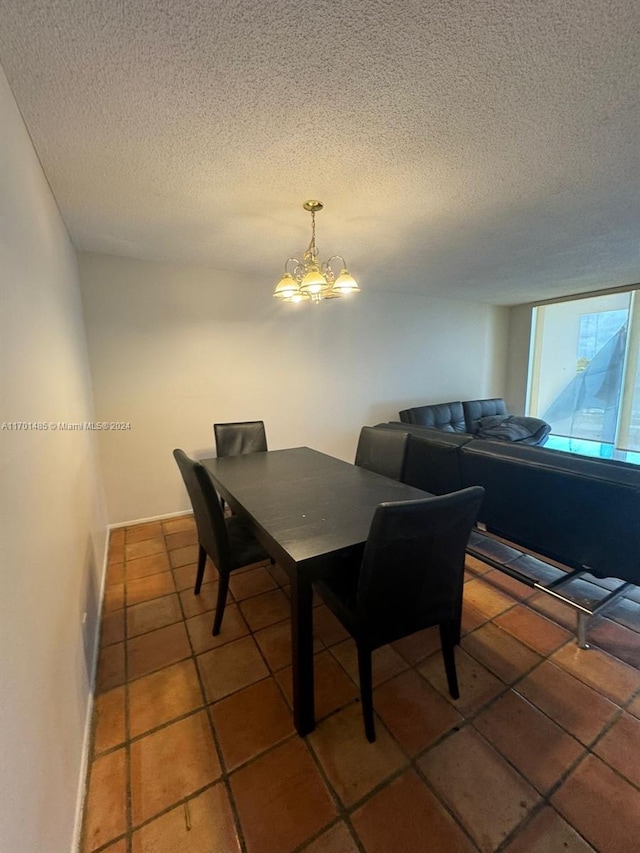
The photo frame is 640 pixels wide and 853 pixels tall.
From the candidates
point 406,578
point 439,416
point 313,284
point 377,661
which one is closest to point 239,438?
point 313,284

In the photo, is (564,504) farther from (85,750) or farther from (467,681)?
(85,750)

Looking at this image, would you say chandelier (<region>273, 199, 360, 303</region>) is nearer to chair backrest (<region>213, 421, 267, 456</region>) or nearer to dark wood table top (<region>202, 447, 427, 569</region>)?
dark wood table top (<region>202, 447, 427, 569</region>)

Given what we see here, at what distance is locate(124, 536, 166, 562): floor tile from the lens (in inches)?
104

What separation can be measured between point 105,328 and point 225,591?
2379mm

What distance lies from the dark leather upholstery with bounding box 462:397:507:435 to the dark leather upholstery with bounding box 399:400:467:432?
0.08 metres

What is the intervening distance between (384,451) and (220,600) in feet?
4.41

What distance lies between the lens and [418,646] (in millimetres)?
1745

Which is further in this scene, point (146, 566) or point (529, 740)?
point (146, 566)

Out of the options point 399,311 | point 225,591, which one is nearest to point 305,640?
point 225,591

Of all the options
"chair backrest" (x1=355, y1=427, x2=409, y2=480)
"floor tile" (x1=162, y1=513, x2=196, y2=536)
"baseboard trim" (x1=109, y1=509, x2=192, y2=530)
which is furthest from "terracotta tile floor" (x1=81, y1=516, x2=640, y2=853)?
"baseboard trim" (x1=109, y1=509, x2=192, y2=530)

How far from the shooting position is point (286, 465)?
7.76 feet

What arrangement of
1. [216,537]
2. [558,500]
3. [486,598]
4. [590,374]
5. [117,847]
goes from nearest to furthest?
[117,847]
[216,537]
[558,500]
[486,598]
[590,374]

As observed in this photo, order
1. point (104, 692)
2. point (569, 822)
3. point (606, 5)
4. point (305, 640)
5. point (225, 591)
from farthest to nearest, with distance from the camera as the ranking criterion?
point (225, 591) → point (104, 692) → point (305, 640) → point (569, 822) → point (606, 5)

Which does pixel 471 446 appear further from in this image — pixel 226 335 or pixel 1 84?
pixel 1 84
